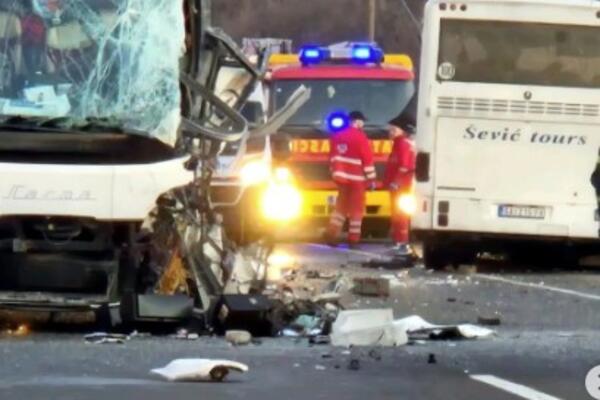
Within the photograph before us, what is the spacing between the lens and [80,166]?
39.0ft

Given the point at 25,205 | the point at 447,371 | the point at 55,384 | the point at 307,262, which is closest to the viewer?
the point at 55,384

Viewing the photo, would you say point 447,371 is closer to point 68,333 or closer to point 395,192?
point 68,333

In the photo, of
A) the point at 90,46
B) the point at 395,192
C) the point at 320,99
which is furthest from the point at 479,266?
the point at 90,46

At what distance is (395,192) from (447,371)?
43.1 ft

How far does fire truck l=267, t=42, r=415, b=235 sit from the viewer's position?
Result: 79.3 feet

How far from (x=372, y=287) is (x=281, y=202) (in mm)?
5948

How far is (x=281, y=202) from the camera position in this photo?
70.2ft

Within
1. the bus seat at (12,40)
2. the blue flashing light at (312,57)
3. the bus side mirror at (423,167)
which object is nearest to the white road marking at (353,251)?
the bus side mirror at (423,167)

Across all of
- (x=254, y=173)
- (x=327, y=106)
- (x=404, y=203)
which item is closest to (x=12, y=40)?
(x=254, y=173)

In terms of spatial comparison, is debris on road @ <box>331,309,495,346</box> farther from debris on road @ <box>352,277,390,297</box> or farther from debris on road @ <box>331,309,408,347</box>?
debris on road @ <box>352,277,390,297</box>

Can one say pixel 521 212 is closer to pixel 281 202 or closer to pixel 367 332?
pixel 281 202

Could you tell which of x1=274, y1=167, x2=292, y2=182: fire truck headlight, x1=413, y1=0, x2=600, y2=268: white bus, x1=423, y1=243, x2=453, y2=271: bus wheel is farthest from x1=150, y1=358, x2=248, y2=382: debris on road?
x1=274, y1=167, x2=292, y2=182: fire truck headlight

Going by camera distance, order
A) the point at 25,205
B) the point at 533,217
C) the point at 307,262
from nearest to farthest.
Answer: the point at 25,205
the point at 533,217
the point at 307,262

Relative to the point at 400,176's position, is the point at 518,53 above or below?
above
